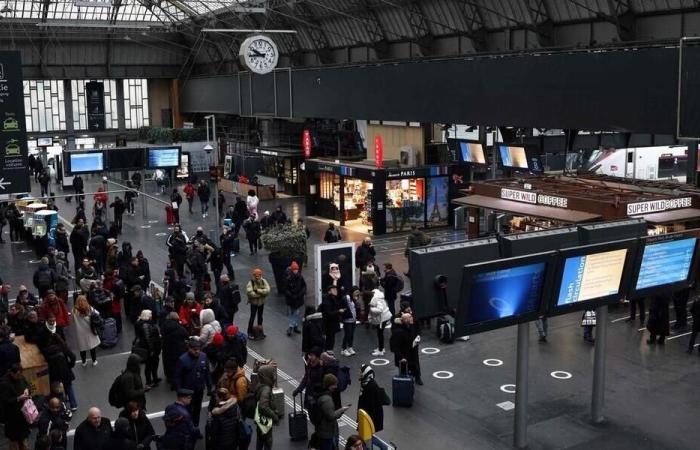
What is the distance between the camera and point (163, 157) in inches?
1361

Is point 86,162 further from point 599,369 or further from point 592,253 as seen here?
point 592,253

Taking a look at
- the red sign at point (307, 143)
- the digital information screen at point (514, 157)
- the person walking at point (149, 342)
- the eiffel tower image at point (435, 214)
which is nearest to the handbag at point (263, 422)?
the person walking at point (149, 342)

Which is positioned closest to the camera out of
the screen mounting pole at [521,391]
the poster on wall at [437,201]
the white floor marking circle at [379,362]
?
the screen mounting pole at [521,391]

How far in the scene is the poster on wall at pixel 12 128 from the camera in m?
12.9

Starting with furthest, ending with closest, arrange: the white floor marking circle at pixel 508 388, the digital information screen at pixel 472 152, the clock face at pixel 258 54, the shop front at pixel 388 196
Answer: the clock face at pixel 258 54 → the shop front at pixel 388 196 → the digital information screen at pixel 472 152 → the white floor marking circle at pixel 508 388

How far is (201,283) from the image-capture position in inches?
739

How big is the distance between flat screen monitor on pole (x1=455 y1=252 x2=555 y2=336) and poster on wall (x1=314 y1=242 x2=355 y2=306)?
7773 mm

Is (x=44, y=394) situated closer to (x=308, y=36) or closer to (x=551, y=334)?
(x=551, y=334)

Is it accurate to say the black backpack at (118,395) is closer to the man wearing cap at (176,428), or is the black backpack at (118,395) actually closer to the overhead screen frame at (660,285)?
the man wearing cap at (176,428)

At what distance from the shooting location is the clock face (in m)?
29.9

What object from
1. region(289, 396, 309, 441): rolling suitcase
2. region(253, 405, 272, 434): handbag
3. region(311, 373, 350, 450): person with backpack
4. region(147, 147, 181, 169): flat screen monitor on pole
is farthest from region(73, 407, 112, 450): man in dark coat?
region(147, 147, 181, 169): flat screen monitor on pole

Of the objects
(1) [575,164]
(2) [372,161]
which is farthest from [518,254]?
(1) [575,164]

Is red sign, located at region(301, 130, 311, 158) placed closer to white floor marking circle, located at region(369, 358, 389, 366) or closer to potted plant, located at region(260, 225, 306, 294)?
potted plant, located at region(260, 225, 306, 294)

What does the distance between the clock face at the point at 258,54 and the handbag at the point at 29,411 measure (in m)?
21.3
